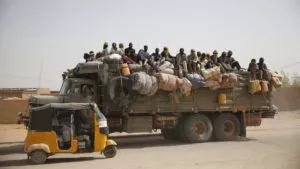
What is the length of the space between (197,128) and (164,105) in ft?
6.44

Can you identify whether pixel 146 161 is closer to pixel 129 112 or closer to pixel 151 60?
pixel 129 112

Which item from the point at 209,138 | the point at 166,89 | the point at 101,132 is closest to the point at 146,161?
the point at 101,132

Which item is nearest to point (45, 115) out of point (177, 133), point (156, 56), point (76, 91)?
point (76, 91)

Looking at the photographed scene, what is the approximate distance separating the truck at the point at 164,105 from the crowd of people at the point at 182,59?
708mm

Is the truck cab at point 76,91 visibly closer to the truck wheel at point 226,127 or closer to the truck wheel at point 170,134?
the truck wheel at point 170,134

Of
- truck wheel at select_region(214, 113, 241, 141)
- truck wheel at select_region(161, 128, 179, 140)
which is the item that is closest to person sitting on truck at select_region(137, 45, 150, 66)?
truck wheel at select_region(161, 128, 179, 140)

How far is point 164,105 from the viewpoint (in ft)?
47.7

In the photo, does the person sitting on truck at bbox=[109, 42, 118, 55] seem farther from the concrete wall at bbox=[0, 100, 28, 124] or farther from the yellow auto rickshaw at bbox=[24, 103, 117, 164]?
the concrete wall at bbox=[0, 100, 28, 124]

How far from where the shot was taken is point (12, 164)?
32.4ft

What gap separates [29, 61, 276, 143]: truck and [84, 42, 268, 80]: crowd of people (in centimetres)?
71

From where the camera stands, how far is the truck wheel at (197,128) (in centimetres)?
1508

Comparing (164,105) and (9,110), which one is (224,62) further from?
(9,110)

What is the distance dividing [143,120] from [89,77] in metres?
2.62

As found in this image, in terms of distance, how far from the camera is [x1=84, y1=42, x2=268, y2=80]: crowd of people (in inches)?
582
